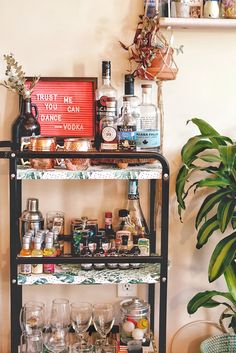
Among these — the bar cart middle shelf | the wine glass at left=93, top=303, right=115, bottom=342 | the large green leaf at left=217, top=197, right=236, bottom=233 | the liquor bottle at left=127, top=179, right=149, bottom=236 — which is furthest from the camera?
the liquor bottle at left=127, top=179, right=149, bottom=236

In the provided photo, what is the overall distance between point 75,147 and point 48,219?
1.33 feet

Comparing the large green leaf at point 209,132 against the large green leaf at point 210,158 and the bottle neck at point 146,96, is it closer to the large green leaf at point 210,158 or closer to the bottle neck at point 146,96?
the large green leaf at point 210,158

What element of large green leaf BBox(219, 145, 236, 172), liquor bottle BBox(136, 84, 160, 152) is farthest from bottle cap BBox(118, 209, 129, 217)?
large green leaf BBox(219, 145, 236, 172)

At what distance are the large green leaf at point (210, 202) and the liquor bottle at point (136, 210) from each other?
0.23 metres

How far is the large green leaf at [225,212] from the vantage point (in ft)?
7.39

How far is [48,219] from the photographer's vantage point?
251 cm

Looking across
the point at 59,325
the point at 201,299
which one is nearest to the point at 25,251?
the point at 59,325

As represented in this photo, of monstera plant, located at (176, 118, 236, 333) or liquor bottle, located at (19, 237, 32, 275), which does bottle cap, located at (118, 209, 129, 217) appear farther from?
liquor bottle, located at (19, 237, 32, 275)

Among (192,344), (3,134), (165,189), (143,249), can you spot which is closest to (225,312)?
(192,344)

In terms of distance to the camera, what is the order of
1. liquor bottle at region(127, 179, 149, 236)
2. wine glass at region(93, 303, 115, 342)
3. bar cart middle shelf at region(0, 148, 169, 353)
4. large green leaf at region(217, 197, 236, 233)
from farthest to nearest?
liquor bottle at region(127, 179, 149, 236) < wine glass at region(93, 303, 115, 342) < large green leaf at region(217, 197, 236, 233) < bar cart middle shelf at region(0, 148, 169, 353)

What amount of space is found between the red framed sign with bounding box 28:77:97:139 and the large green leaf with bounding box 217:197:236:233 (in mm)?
613

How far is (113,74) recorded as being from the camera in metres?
2.51

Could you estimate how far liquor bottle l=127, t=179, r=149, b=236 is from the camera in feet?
8.07

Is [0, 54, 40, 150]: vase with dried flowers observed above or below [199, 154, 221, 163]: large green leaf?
above
